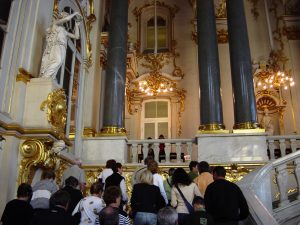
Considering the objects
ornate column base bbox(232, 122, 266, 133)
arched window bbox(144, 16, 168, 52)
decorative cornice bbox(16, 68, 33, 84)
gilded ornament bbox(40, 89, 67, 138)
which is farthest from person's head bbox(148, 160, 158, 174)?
arched window bbox(144, 16, 168, 52)

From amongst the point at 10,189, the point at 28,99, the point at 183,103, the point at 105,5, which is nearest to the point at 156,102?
the point at 183,103

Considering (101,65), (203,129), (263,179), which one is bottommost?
(263,179)

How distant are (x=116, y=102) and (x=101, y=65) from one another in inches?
117

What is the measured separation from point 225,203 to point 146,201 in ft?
2.75

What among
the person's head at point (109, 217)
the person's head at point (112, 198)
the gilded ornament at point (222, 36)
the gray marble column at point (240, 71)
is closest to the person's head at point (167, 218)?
the person's head at point (109, 217)

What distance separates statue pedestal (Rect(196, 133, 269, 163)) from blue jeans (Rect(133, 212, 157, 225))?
4.58 metres

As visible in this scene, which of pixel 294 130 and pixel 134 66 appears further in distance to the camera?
pixel 134 66

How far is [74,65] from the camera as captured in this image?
9016 millimetres

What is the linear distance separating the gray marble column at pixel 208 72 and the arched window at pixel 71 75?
3.28 metres

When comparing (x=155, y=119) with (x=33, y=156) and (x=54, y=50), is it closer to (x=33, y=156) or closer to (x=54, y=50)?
(x=54, y=50)

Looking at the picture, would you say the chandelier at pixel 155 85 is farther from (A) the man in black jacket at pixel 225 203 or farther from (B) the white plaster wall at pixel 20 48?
(A) the man in black jacket at pixel 225 203

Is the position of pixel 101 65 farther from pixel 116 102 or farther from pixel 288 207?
pixel 288 207

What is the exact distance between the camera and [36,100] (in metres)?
6.18

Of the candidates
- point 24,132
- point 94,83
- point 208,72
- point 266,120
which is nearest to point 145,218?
point 24,132
